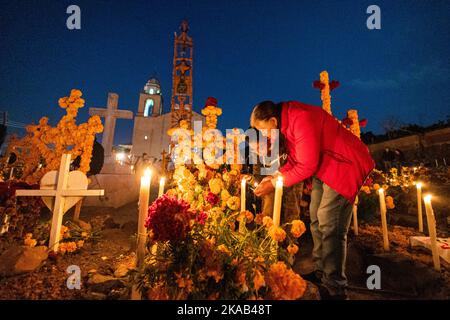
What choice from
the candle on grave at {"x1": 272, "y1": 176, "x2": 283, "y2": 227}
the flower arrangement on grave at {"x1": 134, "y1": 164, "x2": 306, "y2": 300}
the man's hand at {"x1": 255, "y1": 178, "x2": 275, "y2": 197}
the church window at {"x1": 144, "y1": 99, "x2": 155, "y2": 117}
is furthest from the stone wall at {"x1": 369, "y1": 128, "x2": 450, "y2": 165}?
the church window at {"x1": 144, "y1": 99, "x2": 155, "y2": 117}

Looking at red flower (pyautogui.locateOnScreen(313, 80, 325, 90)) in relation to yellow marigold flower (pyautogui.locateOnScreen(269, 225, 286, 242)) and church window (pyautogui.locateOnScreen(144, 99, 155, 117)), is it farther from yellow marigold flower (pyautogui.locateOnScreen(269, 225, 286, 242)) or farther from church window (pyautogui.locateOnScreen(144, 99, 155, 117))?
church window (pyautogui.locateOnScreen(144, 99, 155, 117))

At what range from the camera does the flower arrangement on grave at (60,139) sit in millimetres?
4168

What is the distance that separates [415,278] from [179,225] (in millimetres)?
2795

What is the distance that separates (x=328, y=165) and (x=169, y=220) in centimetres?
155

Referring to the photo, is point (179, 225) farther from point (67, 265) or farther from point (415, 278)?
point (415, 278)

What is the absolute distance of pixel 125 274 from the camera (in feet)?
7.23

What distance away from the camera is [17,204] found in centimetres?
307

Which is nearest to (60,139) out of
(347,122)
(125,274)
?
(125,274)

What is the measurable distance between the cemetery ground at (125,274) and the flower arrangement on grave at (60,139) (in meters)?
1.77

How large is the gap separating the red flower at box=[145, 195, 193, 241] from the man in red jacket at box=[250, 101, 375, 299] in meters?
0.96

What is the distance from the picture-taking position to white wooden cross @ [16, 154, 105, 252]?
2.87 meters
